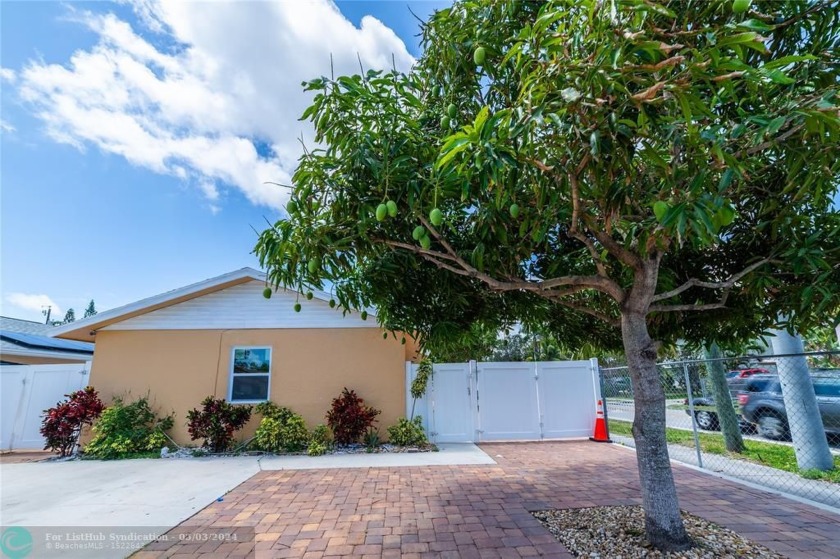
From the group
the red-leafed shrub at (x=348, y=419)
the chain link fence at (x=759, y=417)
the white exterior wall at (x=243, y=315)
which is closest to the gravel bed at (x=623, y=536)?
the chain link fence at (x=759, y=417)

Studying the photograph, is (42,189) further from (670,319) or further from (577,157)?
(670,319)

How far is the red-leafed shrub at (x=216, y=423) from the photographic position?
824 cm

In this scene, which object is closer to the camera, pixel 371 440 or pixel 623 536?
pixel 623 536

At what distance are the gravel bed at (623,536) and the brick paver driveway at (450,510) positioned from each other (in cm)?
19

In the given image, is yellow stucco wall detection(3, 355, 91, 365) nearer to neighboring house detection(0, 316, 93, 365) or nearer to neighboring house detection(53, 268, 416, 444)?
neighboring house detection(0, 316, 93, 365)

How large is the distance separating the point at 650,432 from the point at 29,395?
1257 centimetres

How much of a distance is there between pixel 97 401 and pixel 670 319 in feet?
35.3

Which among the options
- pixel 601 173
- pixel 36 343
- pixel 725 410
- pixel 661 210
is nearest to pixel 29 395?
pixel 36 343

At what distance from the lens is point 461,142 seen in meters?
2.31

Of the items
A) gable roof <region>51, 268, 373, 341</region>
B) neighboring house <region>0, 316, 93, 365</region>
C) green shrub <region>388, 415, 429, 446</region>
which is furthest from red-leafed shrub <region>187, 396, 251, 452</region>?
neighboring house <region>0, 316, 93, 365</region>

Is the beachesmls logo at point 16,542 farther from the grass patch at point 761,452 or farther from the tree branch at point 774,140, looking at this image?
the grass patch at point 761,452

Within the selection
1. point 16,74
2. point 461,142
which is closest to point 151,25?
point 16,74

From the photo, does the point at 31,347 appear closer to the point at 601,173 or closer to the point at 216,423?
the point at 216,423

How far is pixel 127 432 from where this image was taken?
818 centimetres
